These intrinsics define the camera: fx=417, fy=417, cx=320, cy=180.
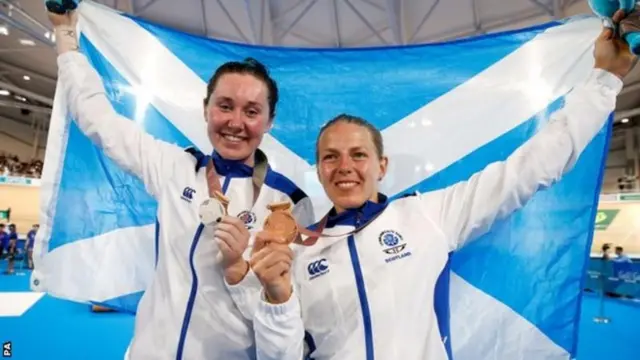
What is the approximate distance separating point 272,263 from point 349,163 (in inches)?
16.9

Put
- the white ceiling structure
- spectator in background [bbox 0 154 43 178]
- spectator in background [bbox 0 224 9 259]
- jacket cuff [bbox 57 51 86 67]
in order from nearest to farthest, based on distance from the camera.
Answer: jacket cuff [bbox 57 51 86 67]
the white ceiling structure
spectator in background [bbox 0 224 9 259]
spectator in background [bbox 0 154 43 178]

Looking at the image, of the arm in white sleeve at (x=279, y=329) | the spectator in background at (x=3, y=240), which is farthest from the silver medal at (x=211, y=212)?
the spectator in background at (x=3, y=240)

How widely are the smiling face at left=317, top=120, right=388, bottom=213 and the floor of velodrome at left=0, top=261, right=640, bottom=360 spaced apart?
429 centimetres

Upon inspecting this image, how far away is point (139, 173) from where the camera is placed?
5.25 ft

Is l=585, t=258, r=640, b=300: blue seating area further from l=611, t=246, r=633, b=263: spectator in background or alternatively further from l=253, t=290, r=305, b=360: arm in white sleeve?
l=253, t=290, r=305, b=360: arm in white sleeve

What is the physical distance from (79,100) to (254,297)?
1.10 metres

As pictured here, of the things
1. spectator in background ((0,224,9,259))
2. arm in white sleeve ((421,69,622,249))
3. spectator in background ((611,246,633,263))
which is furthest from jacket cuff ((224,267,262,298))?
spectator in background ((0,224,9,259))

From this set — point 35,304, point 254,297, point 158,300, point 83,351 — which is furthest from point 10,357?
point 254,297

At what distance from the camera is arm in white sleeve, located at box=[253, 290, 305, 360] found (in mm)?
1071

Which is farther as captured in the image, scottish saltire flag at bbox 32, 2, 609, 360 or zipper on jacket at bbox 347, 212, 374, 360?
scottish saltire flag at bbox 32, 2, 609, 360

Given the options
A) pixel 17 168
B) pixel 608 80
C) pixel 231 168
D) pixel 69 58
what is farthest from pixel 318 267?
pixel 17 168

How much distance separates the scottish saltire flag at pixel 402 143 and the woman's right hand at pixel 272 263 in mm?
1142

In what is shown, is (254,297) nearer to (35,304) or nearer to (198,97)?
(198,97)

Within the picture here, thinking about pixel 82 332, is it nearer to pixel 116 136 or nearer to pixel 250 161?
pixel 116 136
